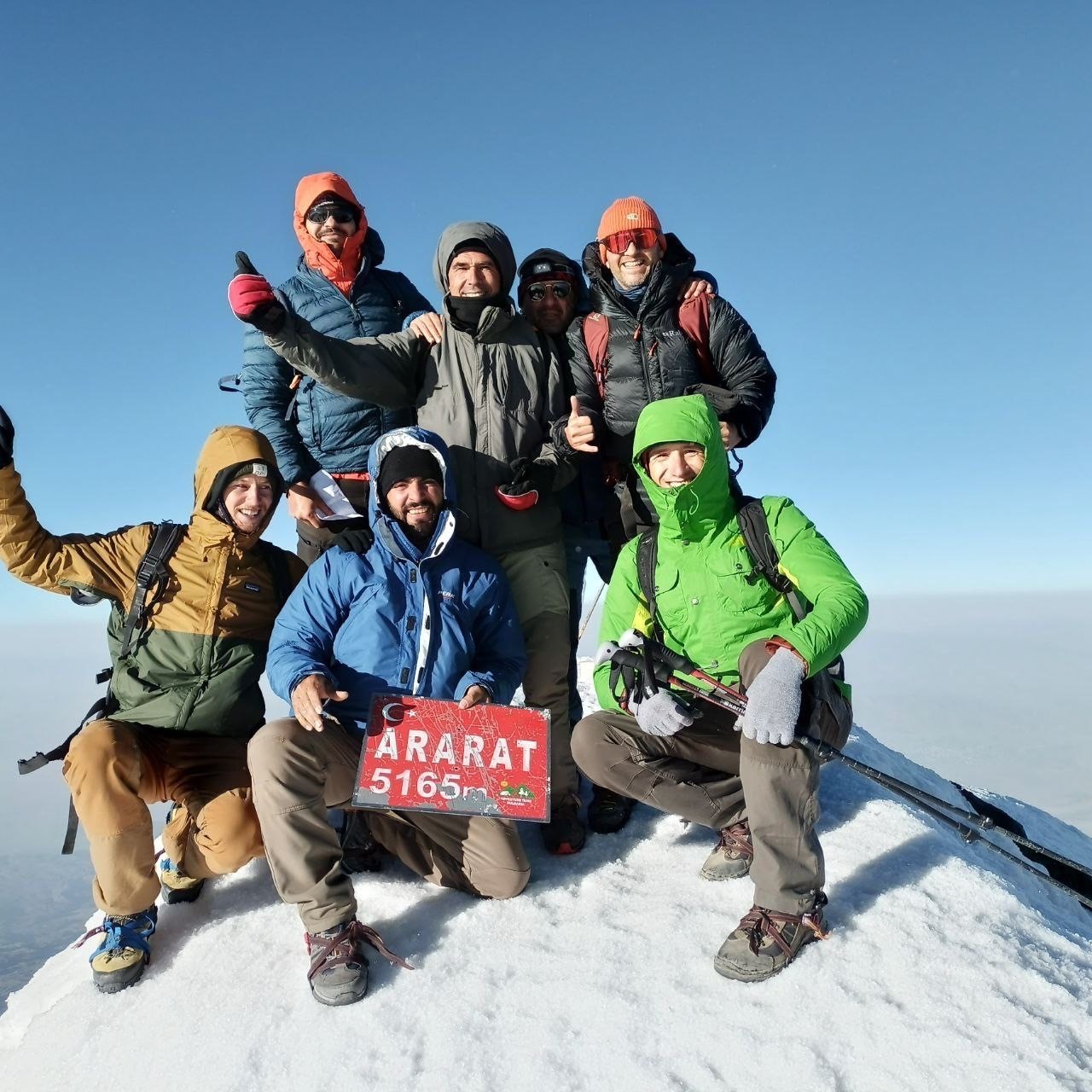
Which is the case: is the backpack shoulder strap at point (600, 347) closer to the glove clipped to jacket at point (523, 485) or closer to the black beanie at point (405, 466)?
the glove clipped to jacket at point (523, 485)

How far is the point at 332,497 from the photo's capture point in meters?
5.26

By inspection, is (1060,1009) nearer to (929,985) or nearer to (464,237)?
(929,985)

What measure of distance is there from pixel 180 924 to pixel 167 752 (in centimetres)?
99

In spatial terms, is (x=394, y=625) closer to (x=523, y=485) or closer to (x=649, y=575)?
(x=523, y=485)

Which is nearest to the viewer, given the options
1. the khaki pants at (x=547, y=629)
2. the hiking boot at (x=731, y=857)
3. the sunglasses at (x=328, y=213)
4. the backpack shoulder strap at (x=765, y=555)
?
the backpack shoulder strap at (x=765, y=555)

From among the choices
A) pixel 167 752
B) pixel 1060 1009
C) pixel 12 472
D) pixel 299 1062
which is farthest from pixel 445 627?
pixel 1060 1009

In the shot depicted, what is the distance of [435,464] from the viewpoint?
178 inches

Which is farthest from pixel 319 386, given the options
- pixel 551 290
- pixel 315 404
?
pixel 551 290

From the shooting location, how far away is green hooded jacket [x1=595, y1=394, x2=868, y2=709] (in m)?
4.18

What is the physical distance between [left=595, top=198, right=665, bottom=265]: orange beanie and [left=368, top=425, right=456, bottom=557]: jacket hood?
7.09ft

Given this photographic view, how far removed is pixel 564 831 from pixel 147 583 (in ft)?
10.4

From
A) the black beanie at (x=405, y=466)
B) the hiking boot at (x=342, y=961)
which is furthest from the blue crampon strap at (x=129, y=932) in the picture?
the black beanie at (x=405, y=466)

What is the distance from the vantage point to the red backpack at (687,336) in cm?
523

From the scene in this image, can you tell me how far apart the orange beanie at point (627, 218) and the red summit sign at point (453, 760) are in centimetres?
360
